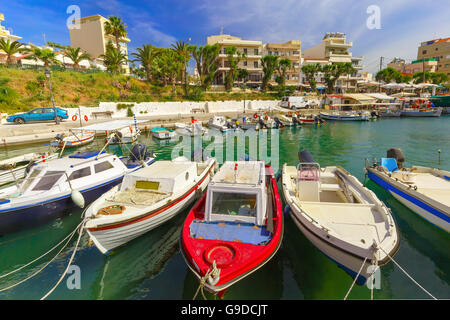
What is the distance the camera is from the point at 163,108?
4350 cm

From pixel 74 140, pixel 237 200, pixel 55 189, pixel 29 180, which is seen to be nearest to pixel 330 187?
pixel 237 200

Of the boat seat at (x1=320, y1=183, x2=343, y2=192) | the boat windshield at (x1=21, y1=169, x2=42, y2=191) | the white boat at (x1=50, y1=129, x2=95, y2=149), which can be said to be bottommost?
the boat seat at (x1=320, y1=183, x2=343, y2=192)

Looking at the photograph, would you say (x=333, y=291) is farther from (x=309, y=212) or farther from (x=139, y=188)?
(x=139, y=188)

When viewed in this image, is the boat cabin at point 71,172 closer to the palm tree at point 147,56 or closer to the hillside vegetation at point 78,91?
the hillside vegetation at point 78,91

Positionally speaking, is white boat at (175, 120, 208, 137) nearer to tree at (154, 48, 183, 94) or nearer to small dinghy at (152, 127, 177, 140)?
small dinghy at (152, 127, 177, 140)

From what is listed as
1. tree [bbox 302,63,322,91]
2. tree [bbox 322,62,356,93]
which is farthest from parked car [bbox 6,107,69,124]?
tree [bbox 322,62,356,93]

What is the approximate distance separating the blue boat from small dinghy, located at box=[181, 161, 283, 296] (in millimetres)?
5241

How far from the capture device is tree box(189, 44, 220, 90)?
53500mm

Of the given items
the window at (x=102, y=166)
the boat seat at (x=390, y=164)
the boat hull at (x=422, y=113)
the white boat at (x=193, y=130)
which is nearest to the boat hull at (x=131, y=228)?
the window at (x=102, y=166)

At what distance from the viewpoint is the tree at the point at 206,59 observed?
53.5 meters

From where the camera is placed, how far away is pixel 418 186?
9.09 m

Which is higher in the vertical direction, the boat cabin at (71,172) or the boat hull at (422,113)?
the boat hull at (422,113)

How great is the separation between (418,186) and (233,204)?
330 inches

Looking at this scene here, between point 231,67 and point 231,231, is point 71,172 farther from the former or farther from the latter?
point 231,67
